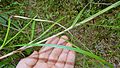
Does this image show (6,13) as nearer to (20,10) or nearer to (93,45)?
(20,10)

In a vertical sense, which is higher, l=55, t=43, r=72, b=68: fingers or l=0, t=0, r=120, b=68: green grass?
l=0, t=0, r=120, b=68: green grass

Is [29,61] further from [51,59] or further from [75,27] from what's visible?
[75,27]

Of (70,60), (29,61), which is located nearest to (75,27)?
(70,60)

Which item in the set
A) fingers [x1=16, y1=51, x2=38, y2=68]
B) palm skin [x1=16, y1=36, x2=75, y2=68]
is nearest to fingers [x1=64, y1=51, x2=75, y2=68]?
palm skin [x1=16, y1=36, x2=75, y2=68]

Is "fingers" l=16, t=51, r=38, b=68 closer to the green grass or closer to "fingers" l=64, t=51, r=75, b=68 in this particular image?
the green grass

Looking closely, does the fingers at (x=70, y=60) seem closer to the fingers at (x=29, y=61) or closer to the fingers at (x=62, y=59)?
the fingers at (x=62, y=59)
